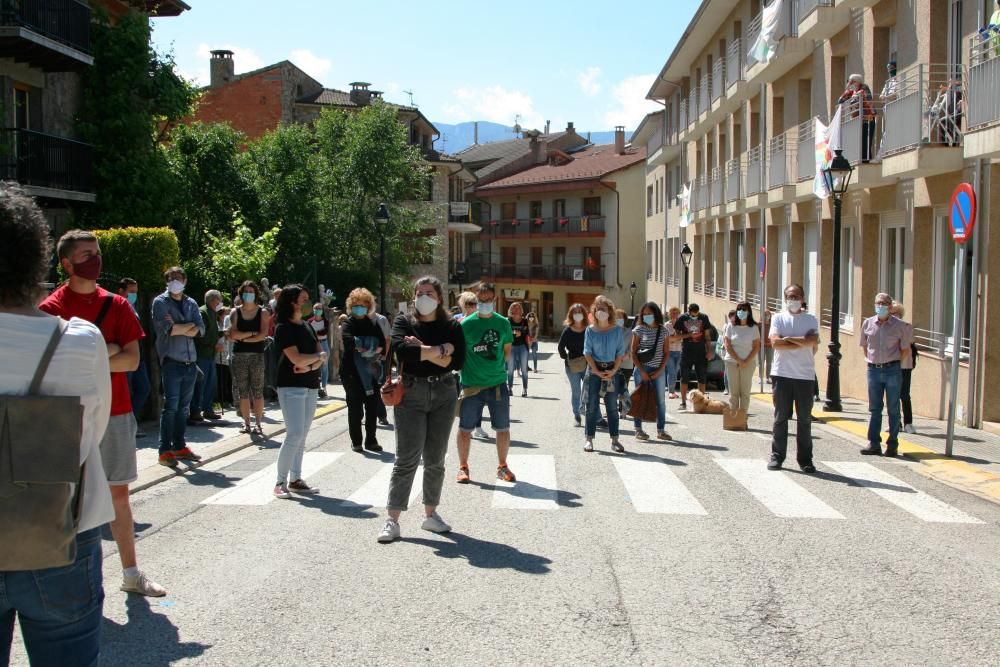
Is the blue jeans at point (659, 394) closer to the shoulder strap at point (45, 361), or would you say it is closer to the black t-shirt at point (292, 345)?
the black t-shirt at point (292, 345)

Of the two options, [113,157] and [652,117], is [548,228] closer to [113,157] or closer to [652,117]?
[652,117]

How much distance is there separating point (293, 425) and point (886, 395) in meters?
6.68

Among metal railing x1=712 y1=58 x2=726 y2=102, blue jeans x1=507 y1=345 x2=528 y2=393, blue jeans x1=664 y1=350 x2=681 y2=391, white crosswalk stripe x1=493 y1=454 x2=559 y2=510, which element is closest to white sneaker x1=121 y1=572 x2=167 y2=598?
white crosswalk stripe x1=493 y1=454 x2=559 y2=510

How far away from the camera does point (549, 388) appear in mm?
23047

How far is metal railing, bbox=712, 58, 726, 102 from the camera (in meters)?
32.6

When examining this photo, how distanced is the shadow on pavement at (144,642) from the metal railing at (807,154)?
62.1 feet

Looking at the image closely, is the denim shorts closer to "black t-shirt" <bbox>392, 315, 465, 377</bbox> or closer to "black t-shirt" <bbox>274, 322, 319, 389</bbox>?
"black t-shirt" <bbox>274, 322, 319, 389</bbox>

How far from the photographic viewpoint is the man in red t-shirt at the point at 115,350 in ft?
18.1

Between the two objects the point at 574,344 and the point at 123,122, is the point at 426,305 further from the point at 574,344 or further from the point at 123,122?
the point at 123,122

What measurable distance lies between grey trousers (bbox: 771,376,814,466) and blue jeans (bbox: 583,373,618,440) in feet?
6.41

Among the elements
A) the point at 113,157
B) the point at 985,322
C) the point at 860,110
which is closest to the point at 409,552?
the point at 985,322

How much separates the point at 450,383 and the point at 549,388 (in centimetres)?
1602

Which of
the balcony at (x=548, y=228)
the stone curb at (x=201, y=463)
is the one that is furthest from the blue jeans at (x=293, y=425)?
the balcony at (x=548, y=228)

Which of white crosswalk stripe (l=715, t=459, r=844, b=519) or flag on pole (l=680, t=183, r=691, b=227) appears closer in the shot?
white crosswalk stripe (l=715, t=459, r=844, b=519)
